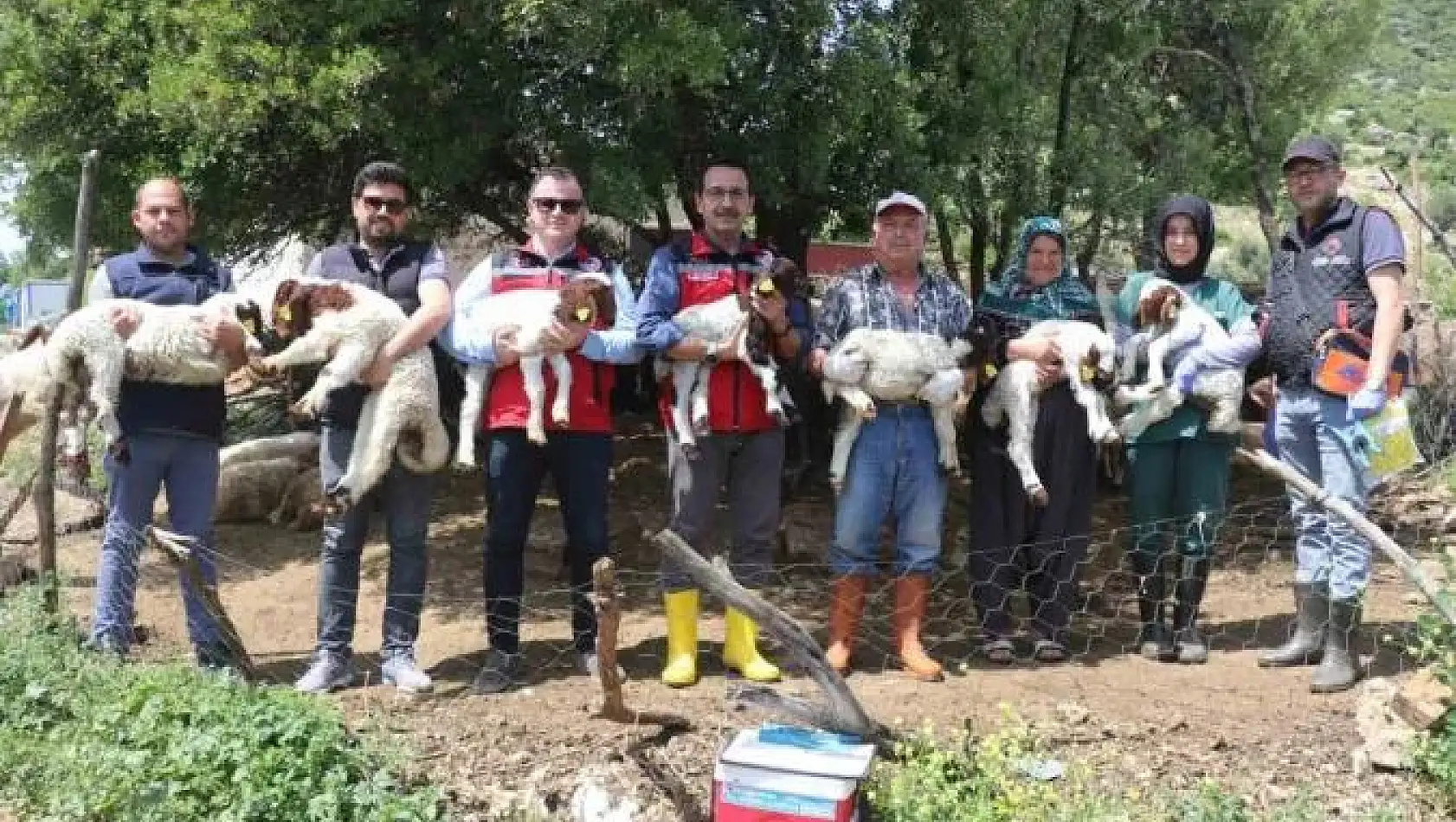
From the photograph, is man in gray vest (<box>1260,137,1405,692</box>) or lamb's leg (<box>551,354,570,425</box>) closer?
lamb's leg (<box>551,354,570,425</box>)

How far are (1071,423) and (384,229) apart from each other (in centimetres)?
283

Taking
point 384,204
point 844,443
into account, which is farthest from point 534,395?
point 844,443

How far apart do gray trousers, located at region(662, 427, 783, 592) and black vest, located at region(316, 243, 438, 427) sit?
1150 millimetres

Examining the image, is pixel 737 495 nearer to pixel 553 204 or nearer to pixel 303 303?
pixel 553 204

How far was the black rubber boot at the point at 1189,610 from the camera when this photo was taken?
4965 millimetres

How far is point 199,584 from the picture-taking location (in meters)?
4.25

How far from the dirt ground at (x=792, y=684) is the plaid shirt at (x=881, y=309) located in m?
1.39

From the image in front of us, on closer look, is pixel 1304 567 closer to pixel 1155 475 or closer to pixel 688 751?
pixel 1155 475

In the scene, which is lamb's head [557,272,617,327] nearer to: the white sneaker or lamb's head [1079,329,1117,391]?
the white sneaker

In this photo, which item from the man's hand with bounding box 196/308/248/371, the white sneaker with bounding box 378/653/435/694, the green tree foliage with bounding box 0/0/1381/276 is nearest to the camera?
the man's hand with bounding box 196/308/248/371

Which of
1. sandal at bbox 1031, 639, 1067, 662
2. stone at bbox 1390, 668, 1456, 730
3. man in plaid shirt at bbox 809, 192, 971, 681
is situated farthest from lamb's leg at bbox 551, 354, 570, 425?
stone at bbox 1390, 668, 1456, 730

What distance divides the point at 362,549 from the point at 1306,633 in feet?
12.6

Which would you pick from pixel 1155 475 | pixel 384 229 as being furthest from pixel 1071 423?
pixel 384 229

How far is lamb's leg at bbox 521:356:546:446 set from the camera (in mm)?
4352
